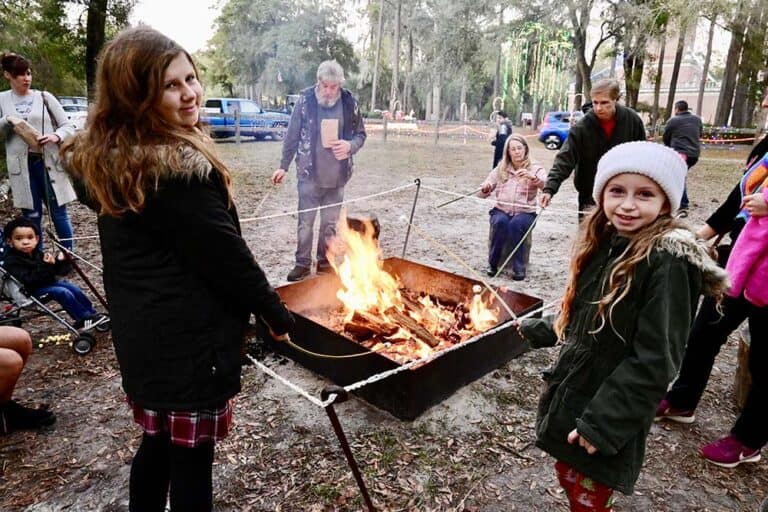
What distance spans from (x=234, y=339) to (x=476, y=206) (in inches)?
331

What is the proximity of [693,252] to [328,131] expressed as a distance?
4.25 meters

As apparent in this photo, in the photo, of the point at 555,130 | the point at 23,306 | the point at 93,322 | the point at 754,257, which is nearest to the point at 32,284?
the point at 23,306

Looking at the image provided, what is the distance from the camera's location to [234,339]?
169 cm

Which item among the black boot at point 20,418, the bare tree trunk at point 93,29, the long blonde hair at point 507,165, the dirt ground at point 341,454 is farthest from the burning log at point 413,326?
the bare tree trunk at point 93,29

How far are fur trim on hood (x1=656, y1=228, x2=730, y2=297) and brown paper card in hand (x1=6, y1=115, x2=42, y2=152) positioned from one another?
5434 mm

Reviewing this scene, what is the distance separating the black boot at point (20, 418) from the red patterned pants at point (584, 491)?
3.03 m

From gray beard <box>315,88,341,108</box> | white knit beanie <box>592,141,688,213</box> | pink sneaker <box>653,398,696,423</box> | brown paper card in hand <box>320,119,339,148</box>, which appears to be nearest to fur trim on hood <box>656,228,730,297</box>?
white knit beanie <box>592,141,688,213</box>

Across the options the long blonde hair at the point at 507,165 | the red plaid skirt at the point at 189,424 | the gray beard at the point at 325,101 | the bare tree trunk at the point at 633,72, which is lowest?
the red plaid skirt at the point at 189,424

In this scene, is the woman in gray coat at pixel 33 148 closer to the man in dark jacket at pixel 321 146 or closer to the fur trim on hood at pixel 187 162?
the man in dark jacket at pixel 321 146

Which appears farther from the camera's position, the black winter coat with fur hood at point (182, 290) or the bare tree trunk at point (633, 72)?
the bare tree trunk at point (633, 72)

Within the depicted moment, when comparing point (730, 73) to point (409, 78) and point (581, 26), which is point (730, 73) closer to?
point (581, 26)

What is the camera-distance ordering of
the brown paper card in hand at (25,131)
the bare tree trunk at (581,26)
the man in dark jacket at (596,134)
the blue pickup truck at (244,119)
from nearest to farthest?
the man in dark jacket at (596,134)
the brown paper card in hand at (25,131)
the blue pickup truck at (244,119)
the bare tree trunk at (581,26)

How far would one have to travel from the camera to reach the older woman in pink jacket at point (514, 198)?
223 inches

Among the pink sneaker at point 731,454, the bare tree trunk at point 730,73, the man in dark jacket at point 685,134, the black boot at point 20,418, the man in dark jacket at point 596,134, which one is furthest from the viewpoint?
the bare tree trunk at point 730,73
